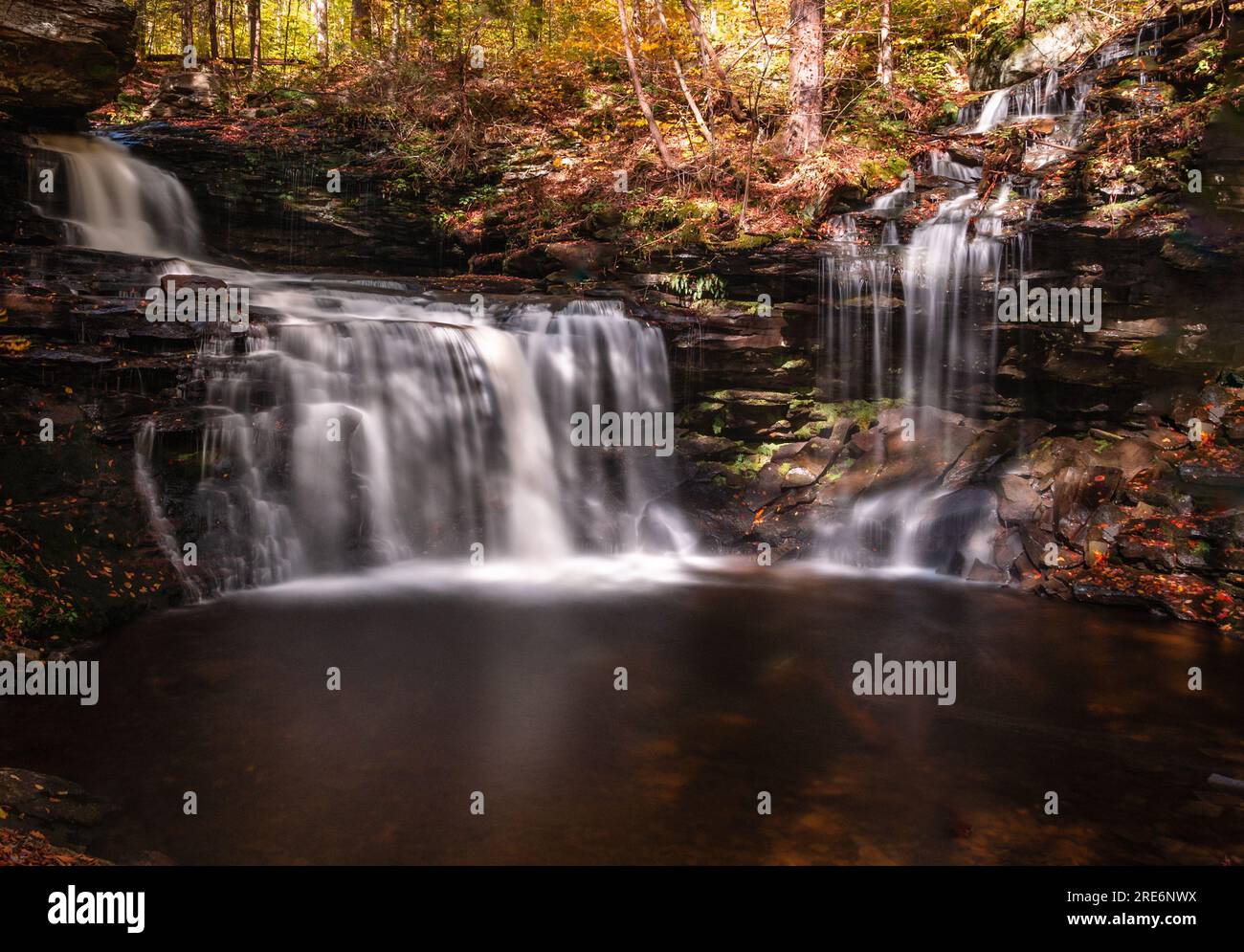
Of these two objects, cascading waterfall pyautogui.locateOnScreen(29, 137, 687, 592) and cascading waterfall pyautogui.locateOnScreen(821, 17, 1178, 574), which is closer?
cascading waterfall pyautogui.locateOnScreen(29, 137, 687, 592)

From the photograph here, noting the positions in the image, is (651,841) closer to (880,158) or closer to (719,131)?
(880,158)

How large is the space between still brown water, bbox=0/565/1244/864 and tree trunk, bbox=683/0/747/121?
34.1ft

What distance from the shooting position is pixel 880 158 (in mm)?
13148

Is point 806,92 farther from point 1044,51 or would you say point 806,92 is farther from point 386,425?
point 386,425

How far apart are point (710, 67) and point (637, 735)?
42.7 ft

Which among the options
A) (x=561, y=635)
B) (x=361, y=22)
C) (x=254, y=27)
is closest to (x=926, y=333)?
(x=561, y=635)

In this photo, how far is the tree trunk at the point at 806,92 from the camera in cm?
1385

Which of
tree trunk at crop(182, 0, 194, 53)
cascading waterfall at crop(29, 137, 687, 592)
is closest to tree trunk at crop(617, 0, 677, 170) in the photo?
cascading waterfall at crop(29, 137, 687, 592)

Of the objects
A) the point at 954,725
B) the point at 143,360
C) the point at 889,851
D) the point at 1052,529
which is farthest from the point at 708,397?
the point at 889,851

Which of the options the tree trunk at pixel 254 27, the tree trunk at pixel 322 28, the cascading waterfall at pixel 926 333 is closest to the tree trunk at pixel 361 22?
the tree trunk at pixel 322 28

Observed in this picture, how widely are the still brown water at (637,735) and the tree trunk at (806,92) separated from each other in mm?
8984

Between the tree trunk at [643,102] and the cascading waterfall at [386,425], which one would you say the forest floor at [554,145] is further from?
the cascading waterfall at [386,425]

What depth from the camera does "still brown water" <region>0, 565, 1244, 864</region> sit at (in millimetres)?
4453

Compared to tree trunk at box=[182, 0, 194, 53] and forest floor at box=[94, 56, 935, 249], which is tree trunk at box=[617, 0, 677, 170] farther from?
tree trunk at box=[182, 0, 194, 53]
